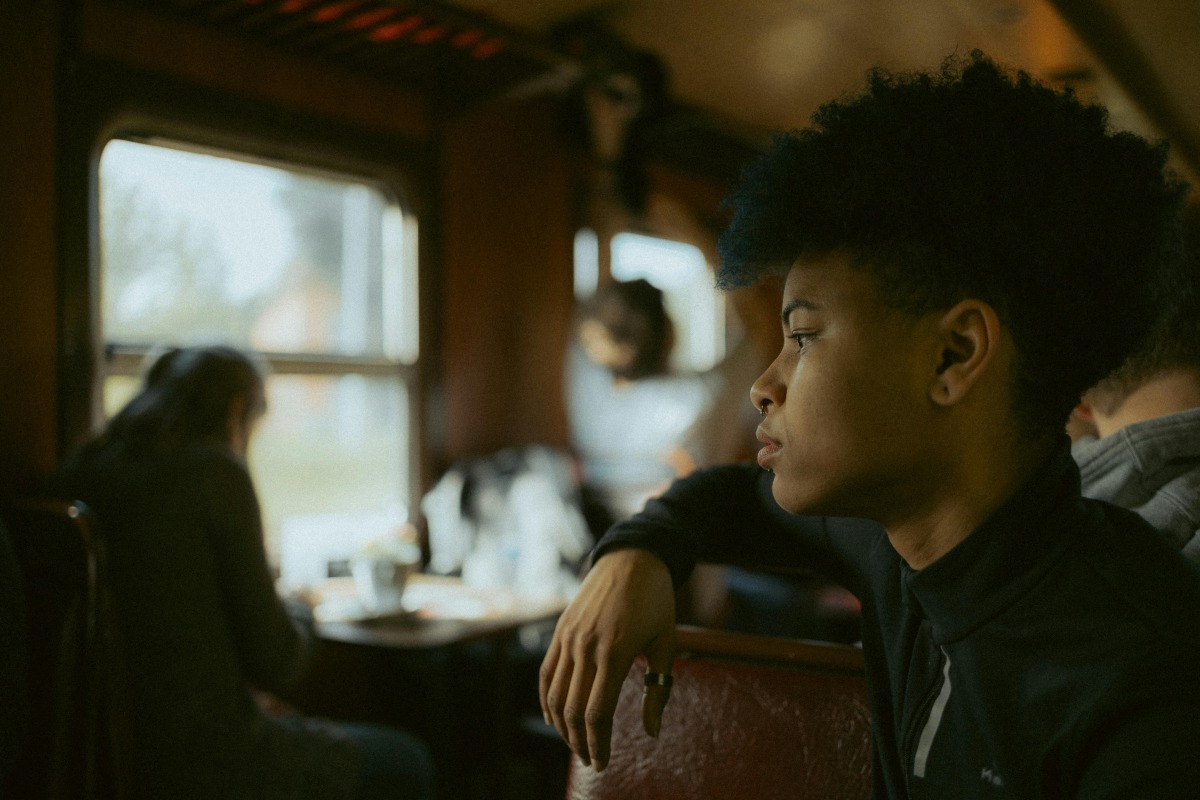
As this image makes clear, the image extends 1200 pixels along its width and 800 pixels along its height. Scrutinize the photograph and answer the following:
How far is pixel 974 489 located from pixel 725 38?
10.9 ft

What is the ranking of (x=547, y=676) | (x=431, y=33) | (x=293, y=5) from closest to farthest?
(x=547, y=676), (x=293, y=5), (x=431, y=33)

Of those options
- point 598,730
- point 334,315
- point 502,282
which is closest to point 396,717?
point 334,315

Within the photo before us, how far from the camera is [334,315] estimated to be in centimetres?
357

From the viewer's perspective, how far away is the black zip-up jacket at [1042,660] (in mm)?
647

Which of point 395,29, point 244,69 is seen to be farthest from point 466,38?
point 244,69

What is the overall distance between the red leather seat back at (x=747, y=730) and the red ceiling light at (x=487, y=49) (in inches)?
114

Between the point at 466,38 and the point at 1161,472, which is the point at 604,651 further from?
the point at 466,38

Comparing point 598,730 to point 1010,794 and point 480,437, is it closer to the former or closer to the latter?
point 1010,794

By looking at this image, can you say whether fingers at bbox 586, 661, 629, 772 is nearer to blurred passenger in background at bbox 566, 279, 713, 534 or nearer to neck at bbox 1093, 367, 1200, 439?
neck at bbox 1093, 367, 1200, 439

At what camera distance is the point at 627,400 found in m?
4.38

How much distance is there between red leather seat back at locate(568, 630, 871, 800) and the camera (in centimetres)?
99

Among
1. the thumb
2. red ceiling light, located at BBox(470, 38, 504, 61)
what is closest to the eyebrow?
the thumb

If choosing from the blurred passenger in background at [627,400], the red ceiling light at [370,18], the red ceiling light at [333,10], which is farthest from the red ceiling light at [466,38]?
the blurred passenger in background at [627,400]

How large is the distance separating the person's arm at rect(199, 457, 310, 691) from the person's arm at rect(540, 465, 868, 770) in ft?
3.66
